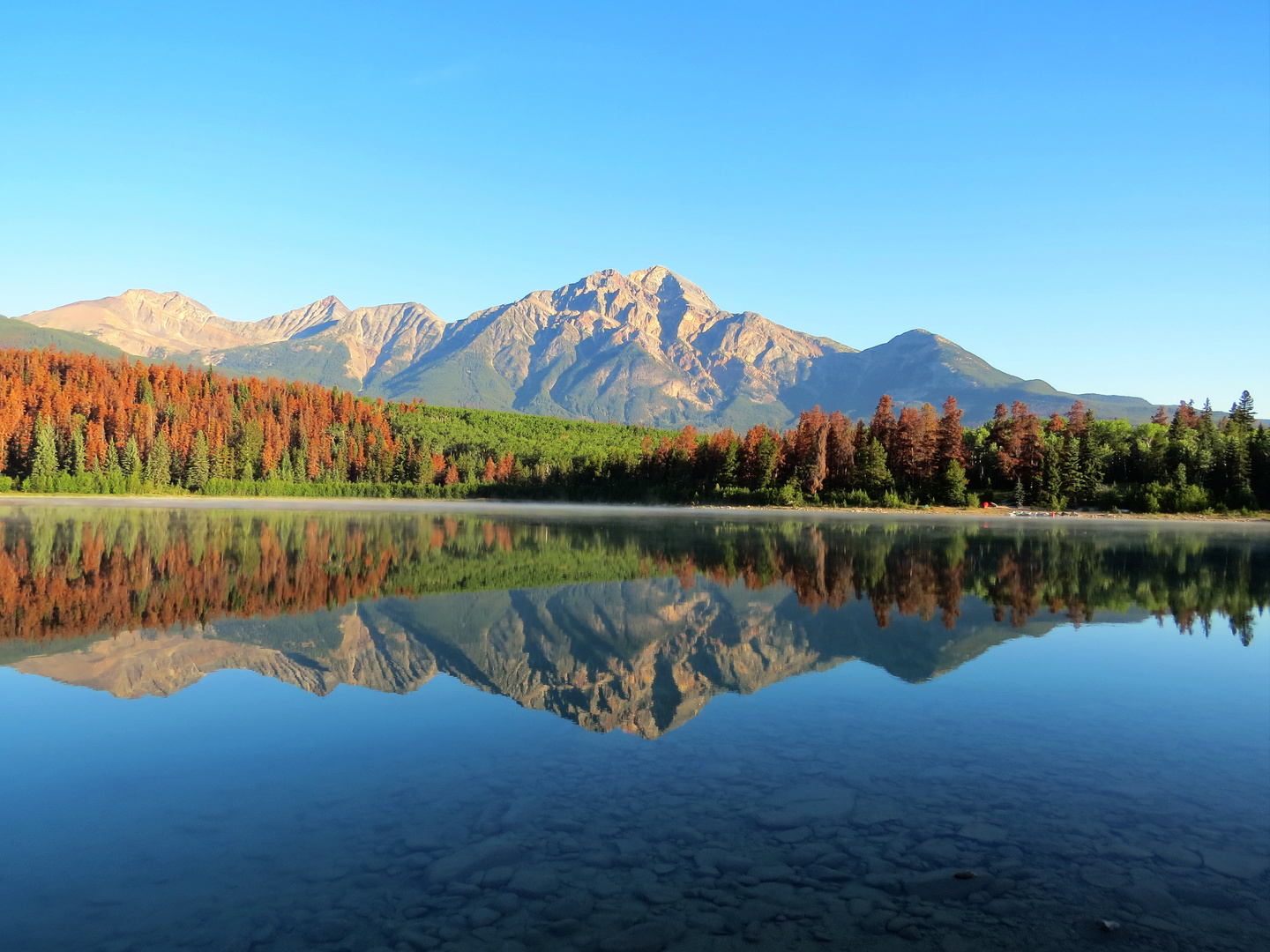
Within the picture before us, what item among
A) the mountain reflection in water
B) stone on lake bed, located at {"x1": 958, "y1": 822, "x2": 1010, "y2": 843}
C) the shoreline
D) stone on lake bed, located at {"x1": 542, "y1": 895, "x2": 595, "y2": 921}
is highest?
stone on lake bed, located at {"x1": 958, "y1": 822, "x2": 1010, "y2": 843}

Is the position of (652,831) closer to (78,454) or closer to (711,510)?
(711,510)

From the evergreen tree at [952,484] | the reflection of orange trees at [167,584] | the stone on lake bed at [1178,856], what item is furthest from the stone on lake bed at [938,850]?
the evergreen tree at [952,484]

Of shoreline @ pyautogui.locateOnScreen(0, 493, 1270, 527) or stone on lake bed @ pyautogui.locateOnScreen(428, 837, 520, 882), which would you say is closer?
stone on lake bed @ pyautogui.locateOnScreen(428, 837, 520, 882)

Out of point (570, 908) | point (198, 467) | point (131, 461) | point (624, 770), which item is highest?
point (570, 908)

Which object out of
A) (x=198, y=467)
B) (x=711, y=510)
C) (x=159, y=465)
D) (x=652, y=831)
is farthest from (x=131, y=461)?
(x=652, y=831)

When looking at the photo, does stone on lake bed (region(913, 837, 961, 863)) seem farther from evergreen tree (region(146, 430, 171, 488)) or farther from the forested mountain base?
evergreen tree (region(146, 430, 171, 488))

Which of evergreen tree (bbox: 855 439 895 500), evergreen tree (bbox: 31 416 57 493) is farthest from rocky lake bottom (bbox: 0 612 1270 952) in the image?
evergreen tree (bbox: 31 416 57 493)

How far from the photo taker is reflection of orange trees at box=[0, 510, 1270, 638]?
25172 millimetres

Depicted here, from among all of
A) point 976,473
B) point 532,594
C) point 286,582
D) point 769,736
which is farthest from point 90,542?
point 976,473

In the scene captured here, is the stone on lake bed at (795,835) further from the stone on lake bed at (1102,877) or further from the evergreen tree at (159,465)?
the evergreen tree at (159,465)

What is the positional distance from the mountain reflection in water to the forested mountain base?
65.1 m

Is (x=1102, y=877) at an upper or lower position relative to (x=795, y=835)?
upper

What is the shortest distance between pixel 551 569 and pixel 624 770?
2505 cm

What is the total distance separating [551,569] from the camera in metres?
36.6
